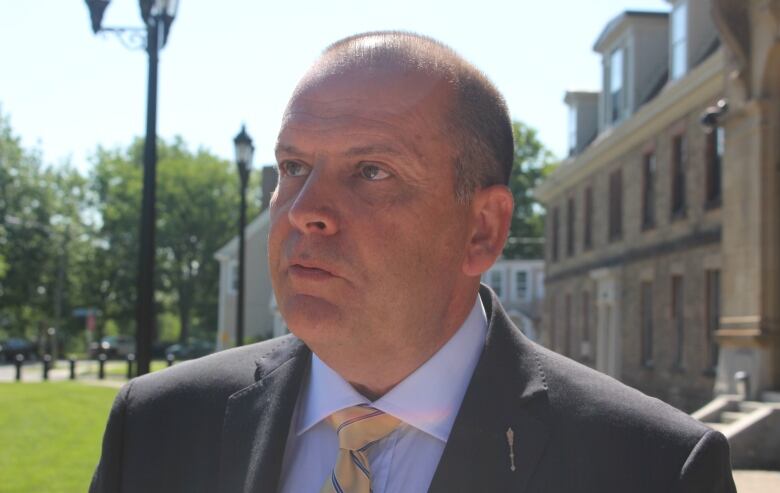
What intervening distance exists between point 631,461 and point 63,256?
72.0 m

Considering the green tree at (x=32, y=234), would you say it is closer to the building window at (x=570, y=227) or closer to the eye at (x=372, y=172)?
the building window at (x=570, y=227)

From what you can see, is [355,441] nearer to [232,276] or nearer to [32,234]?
[232,276]

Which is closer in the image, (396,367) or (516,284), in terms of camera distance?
(396,367)

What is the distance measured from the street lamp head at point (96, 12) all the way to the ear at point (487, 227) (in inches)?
360

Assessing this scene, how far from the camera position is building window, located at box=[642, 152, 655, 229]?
26.0 meters

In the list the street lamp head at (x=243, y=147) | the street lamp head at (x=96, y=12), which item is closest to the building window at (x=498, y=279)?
the street lamp head at (x=243, y=147)

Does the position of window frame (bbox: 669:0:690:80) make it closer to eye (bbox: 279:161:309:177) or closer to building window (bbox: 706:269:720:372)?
building window (bbox: 706:269:720:372)

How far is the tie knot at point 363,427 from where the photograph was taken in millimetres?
2371

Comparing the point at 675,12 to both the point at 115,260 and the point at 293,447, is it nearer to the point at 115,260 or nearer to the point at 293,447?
the point at 293,447

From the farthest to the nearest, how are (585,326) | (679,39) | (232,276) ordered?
(232,276) < (585,326) < (679,39)

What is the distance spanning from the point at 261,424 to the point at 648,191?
81.7ft

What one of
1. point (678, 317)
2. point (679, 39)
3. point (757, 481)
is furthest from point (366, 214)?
point (679, 39)

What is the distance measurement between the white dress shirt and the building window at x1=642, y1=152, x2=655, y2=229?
2424 cm

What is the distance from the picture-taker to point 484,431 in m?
2.36
